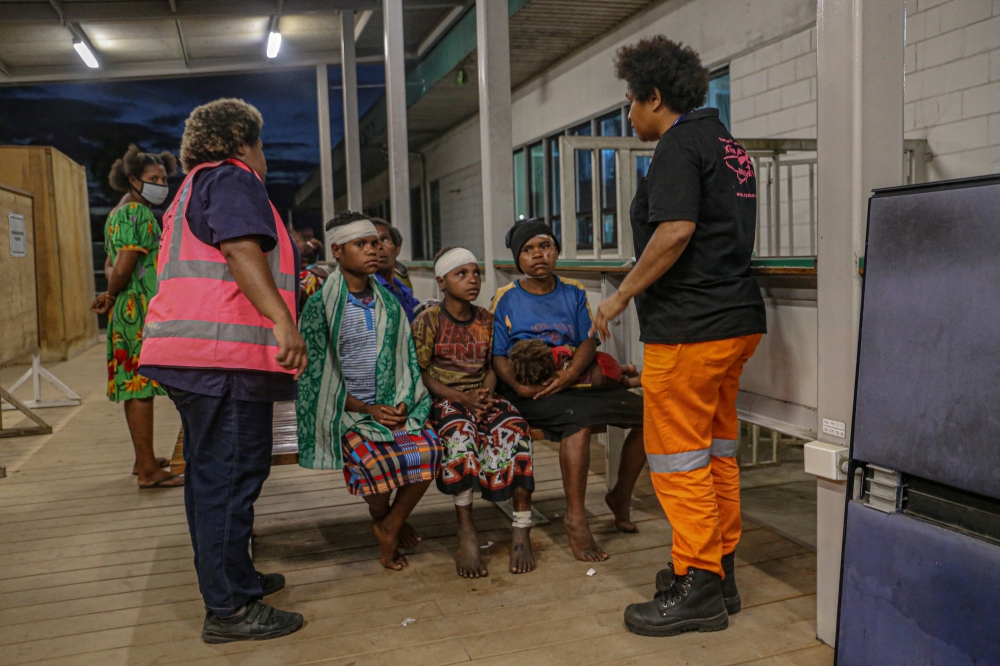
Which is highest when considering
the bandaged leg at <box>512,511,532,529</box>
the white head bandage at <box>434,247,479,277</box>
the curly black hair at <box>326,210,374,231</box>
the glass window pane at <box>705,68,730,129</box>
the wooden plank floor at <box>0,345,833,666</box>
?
the glass window pane at <box>705,68,730,129</box>

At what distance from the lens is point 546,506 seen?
3.68m

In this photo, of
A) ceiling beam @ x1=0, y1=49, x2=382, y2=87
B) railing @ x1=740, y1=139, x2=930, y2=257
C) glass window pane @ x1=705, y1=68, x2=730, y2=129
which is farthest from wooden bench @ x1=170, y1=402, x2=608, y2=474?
ceiling beam @ x1=0, y1=49, x2=382, y2=87

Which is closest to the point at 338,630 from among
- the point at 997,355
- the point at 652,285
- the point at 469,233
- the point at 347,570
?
the point at 347,570

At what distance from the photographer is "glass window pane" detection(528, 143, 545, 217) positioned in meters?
12.2

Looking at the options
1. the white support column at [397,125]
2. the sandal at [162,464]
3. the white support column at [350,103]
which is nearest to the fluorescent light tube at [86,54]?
the white support column at [350,103]

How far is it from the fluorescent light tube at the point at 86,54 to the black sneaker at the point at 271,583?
10.6m

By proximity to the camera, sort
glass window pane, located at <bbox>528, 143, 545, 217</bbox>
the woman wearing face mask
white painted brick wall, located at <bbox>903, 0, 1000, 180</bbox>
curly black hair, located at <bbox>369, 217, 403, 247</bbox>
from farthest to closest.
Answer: glass window pane, located at <bbox>528, 143, 545, 217</bbox>, white painted brick wall, located at <bbox>903, 0, 1000, 180</bbox>, the woman wearing face mask, curly black hair, located at <bbox>369, 217, 403, 247</bbox>

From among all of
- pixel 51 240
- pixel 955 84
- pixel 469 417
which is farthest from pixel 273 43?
pixel 469 417

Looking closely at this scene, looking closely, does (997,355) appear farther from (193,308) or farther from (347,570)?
(347,570)

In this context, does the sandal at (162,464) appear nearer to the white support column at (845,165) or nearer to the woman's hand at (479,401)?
the woman's hand at (479,401)

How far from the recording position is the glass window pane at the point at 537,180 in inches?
480

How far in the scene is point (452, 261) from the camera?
3.22 meters

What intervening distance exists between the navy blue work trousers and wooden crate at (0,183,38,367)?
10.8ft

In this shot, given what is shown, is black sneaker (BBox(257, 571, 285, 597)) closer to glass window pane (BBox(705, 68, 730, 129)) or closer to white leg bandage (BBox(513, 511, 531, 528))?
white leg bandage (BBox(513, 511, 531, 528))
